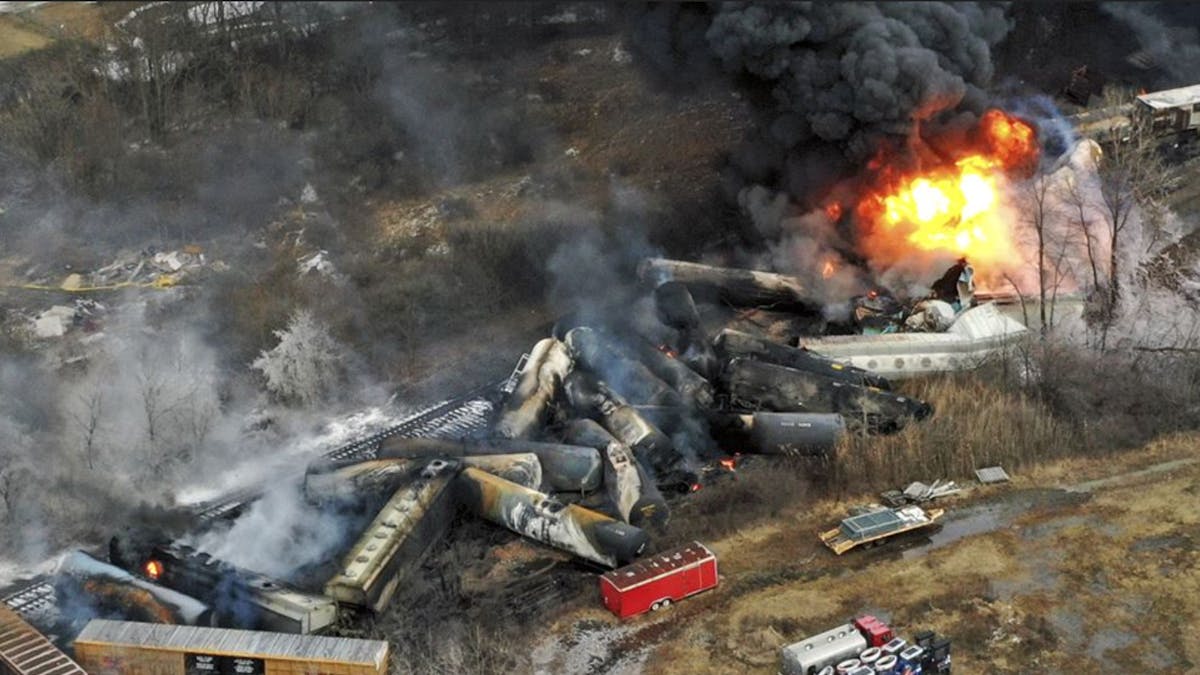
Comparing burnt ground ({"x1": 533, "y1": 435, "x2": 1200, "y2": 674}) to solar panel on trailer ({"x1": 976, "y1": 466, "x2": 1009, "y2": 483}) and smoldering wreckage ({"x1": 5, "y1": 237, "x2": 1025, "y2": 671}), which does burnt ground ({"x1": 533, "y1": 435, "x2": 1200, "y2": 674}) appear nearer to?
solar panel on trailer ({"x1": 976, "y1": 466, "x2": 1009, "y2": 483})

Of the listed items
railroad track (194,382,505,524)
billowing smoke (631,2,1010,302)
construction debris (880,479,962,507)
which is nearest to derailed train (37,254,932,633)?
railroad track (194,382,505,524)

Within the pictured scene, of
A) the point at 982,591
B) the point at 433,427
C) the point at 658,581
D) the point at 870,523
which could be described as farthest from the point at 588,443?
the point at 982,591

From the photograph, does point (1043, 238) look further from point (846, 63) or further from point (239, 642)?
point (239, 642)

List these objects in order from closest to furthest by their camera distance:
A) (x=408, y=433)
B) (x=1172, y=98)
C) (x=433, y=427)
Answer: (x=408, y=433)
(x=433, y=427)
(x=1172, y=98)

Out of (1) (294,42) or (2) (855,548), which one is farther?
(1) (294,42)

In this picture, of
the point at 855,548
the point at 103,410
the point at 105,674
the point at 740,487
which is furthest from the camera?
the point at 103,410

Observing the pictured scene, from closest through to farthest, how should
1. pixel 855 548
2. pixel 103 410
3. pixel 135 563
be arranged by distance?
pixel 135 563 < pixel 855 548 < pixel 103 410

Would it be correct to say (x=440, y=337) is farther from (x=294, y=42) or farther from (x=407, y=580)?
(x=294, y=42)

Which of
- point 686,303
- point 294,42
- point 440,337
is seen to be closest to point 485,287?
point 440,337
